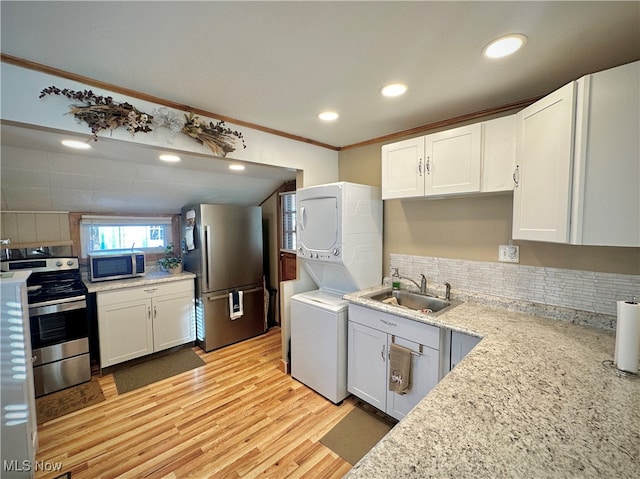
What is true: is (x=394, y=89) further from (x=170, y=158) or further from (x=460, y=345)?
(x=170, y=158)

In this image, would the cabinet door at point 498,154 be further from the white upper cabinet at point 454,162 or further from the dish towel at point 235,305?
the dish towel at point 235,305

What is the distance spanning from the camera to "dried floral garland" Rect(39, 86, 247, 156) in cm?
155

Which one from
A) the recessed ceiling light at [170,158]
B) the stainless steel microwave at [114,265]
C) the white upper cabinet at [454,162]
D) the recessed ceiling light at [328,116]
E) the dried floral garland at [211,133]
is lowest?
the stainless steel microwave at [114,265]

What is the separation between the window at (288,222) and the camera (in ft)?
12.3

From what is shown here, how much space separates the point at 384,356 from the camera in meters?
2.01

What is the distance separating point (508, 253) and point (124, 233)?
394 cm

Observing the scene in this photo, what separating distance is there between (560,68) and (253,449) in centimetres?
285

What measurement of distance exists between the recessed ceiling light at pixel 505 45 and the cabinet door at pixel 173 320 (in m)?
3.37

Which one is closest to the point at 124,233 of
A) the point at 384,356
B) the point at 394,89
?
the point at 384,356

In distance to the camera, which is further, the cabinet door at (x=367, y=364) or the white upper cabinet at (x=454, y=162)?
the cabinet door at (x=367, y=364)

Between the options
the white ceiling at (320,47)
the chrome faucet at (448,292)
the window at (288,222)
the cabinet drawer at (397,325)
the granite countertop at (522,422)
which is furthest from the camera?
the window at (288,222)

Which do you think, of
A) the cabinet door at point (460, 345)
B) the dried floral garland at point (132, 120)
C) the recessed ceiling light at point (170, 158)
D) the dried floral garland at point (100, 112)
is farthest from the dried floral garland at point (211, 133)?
the cabinet door at point (460, 345)

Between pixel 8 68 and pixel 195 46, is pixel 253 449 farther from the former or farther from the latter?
pixel 8 68

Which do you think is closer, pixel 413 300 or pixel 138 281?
pixel 413 300
